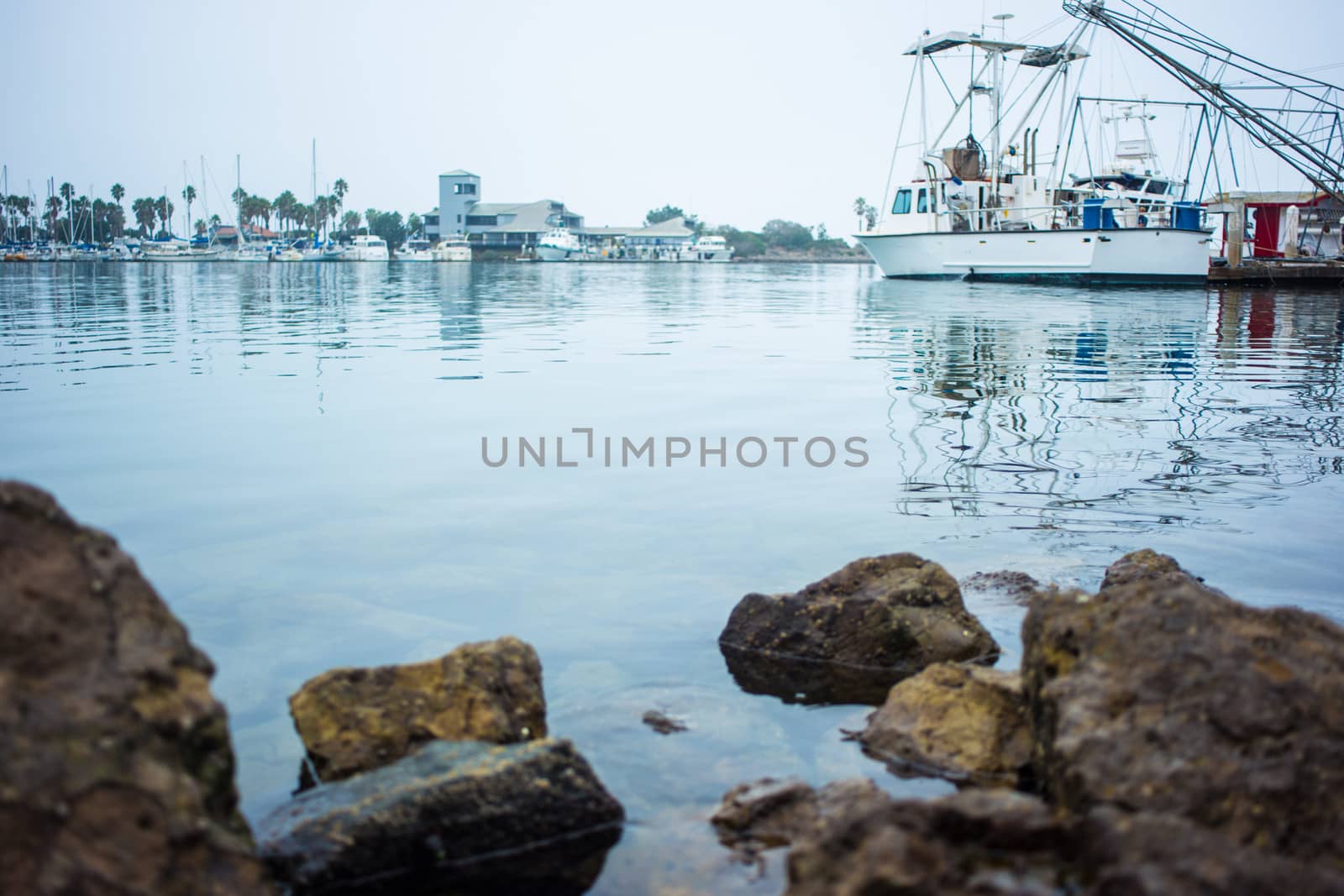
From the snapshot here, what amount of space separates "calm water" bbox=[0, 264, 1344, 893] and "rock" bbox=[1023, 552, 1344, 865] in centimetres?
82

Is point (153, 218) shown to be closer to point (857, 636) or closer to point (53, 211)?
point (53, 211)

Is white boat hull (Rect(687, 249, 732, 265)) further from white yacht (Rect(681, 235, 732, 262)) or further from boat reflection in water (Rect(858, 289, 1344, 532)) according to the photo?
boat reflection in water (Rect(858, 289, 1344, 532))

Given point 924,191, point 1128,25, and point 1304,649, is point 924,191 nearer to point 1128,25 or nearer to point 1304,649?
point 1128,25

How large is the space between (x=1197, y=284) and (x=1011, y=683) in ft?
141

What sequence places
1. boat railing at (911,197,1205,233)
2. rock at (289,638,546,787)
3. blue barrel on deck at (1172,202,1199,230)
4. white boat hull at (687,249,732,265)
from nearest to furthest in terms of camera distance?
rock at (289,638,546,787) < blue barrel on deck at (1172,202,1199,230) < boat railing at (911,197,1205,233) < white boat hull at (687,249,732,265)

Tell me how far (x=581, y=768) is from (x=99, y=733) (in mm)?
1510

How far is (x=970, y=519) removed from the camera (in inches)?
303

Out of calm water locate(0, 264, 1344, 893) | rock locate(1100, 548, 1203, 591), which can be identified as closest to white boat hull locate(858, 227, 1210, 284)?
calm water locate(0, 264, 1344, 893)

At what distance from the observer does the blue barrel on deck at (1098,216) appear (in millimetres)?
42750

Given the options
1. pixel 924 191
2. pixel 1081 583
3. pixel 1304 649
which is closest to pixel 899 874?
pixel 1304 649

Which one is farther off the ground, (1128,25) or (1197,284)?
(1128,25)

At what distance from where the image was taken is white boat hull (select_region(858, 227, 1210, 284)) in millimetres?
41594

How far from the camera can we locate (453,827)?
336 centimetres

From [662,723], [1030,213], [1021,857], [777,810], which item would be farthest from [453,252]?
[1021,857]
